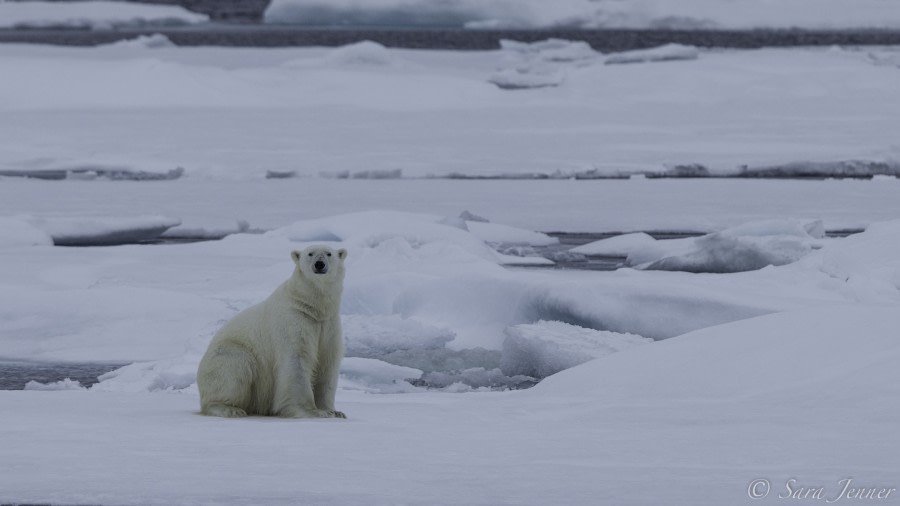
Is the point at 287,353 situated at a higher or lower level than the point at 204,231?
higher

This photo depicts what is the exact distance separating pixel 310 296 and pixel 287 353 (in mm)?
178

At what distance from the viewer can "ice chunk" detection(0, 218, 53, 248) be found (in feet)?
28.3

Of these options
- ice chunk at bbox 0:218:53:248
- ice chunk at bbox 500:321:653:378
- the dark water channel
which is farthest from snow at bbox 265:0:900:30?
the dark water channel

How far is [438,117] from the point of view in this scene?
16.0 metres

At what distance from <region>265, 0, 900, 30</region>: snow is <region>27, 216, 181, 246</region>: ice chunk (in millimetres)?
22374

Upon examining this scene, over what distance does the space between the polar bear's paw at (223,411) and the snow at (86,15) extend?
33980mm

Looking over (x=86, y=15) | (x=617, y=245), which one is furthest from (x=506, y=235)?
(x=86, y=15)

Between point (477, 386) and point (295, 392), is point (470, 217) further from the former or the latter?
point (295, 392)

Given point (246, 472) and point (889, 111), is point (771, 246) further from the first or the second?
point (889, 111)

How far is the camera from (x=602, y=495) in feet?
9.61

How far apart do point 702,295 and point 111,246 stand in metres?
4.37

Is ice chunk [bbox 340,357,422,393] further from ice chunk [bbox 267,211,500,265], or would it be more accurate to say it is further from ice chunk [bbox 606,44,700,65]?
ice chunk [bbox 606,44,700,65]

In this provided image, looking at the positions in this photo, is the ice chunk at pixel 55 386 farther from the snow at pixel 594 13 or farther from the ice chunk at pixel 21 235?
the snow at pixel 594 13

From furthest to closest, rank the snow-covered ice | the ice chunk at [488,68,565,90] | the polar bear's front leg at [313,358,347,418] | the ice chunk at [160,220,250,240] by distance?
the ice chunk at [488,68,565,90], the ice chunk at [160,220,250,240], the polar bear's front leg at [313,358,347,418], the snow-covered ice
